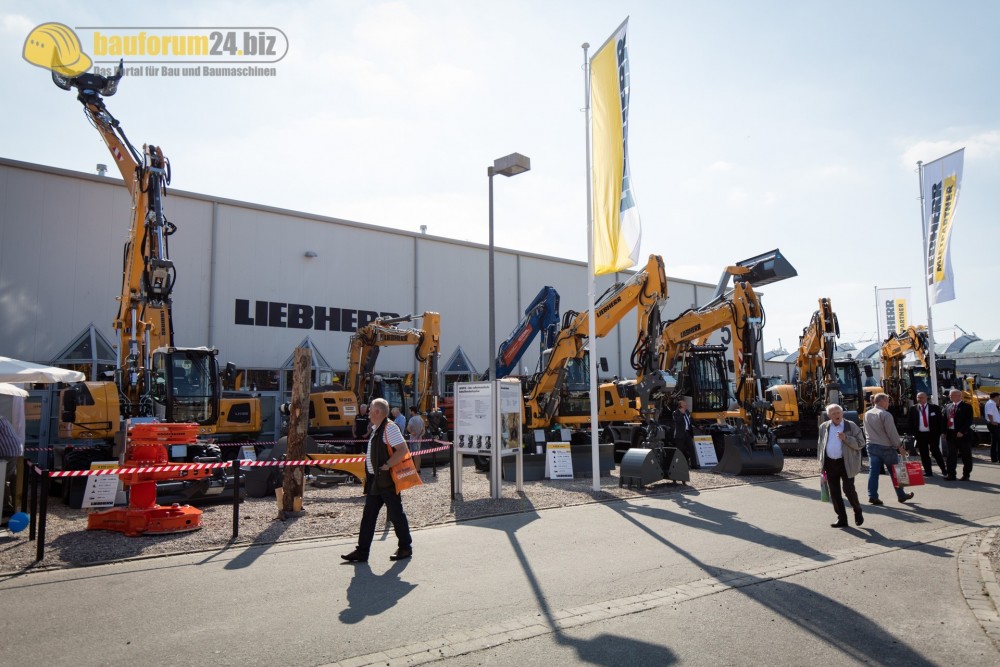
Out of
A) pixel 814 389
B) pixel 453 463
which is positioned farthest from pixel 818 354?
pixel 453 463

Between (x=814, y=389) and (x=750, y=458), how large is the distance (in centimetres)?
992

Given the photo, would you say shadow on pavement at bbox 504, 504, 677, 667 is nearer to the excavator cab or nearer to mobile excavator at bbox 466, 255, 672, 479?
mobile excavator at bbox 466, 255, 672, 479

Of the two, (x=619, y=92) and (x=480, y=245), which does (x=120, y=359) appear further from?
(x=480, y=245)

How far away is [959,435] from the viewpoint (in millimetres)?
13938

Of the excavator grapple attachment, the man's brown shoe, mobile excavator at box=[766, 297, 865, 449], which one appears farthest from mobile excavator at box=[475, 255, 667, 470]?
the man's brown shoe

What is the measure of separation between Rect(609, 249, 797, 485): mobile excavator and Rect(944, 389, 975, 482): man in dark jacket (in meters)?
3.26

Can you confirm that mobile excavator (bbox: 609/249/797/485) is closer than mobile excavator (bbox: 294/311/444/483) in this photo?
Yes

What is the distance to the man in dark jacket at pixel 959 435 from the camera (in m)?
13.9

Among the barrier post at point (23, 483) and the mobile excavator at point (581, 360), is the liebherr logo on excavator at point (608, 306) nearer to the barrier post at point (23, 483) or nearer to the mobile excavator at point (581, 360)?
the mobile excavator at point (581, 360)

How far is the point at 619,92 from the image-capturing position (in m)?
12.6

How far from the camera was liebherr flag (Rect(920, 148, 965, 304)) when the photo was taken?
65.8ft

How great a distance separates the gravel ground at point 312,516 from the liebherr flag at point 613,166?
4394 millimetres

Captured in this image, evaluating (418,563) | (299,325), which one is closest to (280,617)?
(418,563)

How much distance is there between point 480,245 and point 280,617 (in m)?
28.9
